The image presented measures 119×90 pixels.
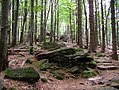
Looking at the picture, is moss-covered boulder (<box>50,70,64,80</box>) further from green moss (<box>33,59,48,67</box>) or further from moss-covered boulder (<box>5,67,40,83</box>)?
moss-covered boulder (<box>5,67,40,83</box>)

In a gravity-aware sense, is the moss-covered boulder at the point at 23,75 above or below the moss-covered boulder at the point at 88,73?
above

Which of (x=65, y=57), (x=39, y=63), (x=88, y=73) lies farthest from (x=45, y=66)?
(x=88, y=73)

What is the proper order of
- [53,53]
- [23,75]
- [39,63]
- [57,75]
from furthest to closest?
[53,53] → [39,63] → [57,75] → [23,75]

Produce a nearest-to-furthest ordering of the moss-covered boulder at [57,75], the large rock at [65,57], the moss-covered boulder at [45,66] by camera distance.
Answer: the moss-covered boulder at [57,75] → the moss-covered boulder at [45,66] → the large rock at [65,57]

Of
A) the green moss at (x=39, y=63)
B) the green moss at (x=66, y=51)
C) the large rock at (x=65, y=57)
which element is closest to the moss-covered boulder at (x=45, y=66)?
the green moss at (x=39, y=63)

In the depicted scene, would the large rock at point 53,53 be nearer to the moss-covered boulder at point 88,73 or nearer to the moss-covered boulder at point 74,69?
the moss-covered boulder at point 74,69

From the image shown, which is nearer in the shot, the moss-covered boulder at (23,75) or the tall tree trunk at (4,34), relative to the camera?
the moss-covered boulder at (23,75)

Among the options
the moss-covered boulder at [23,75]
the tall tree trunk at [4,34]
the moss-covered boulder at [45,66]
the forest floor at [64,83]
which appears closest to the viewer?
the forest floor at [64,83]

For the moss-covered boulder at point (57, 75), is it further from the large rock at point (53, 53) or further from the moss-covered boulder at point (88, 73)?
the large rock at point (53, 53)

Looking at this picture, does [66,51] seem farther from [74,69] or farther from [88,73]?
[88,73]

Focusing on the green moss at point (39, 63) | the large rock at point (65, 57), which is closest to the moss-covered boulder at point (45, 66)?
the green moss at point (39, 63)

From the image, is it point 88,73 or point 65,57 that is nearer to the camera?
point 88,73

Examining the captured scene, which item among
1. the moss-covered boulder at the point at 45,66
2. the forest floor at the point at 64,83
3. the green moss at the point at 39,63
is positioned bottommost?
the forest floor at the point at 64,83

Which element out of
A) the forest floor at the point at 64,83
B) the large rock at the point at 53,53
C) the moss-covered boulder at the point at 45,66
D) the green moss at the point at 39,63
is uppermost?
the large rock at the point at 53,53
